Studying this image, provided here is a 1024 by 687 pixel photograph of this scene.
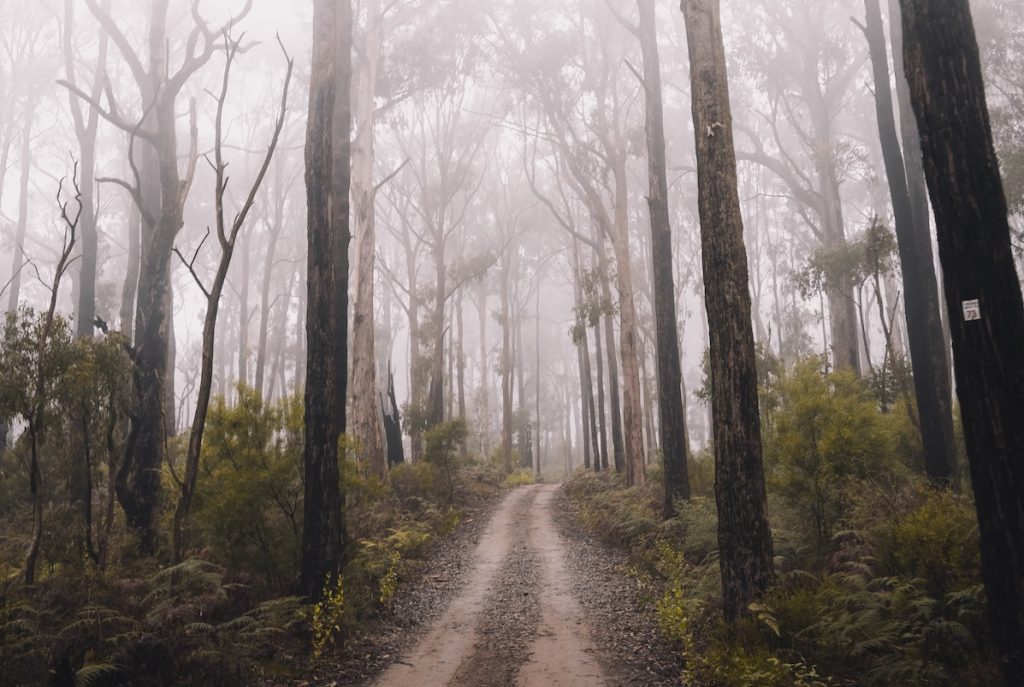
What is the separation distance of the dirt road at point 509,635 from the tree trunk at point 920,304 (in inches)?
234

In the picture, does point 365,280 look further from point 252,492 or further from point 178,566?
point 178,566

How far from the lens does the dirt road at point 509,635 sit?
5512mm

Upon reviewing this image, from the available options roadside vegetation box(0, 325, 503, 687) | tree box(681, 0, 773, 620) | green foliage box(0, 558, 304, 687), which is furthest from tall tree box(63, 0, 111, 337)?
tree box(681, 0, 773, 620)

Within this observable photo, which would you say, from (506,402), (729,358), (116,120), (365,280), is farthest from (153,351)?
(506,402)

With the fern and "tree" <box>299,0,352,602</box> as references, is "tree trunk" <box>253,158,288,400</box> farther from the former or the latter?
the fern

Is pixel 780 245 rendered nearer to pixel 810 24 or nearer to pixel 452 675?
pixel 810 24

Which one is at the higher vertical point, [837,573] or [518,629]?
[837,573]

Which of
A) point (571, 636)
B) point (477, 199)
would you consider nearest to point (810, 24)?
point (477, 199)

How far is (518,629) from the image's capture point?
702cm

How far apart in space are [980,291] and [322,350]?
20.2 feet

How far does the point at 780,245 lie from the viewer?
32.8 metres

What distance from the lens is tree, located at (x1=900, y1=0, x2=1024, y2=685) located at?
3764 mm

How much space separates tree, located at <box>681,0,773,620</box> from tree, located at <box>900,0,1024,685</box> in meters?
1.90

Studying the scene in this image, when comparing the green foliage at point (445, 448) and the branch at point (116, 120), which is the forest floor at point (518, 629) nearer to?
the green foliage at point (445, 448)
